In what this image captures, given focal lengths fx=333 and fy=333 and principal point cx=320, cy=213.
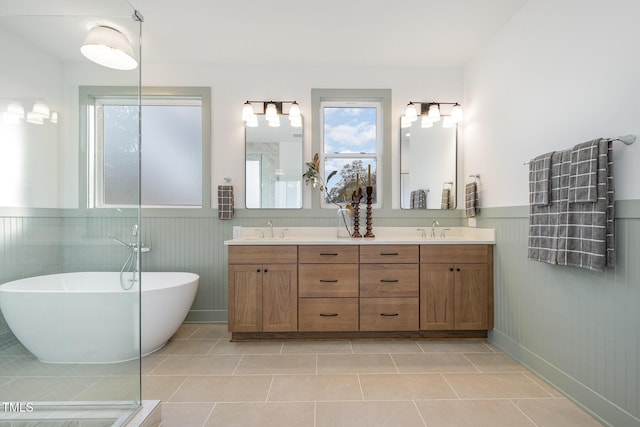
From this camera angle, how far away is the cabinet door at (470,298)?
274 cm

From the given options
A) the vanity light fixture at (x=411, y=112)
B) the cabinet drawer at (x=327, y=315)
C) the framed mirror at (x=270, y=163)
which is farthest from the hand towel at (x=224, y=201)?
the vanity light fixture at (x=411, y=112)

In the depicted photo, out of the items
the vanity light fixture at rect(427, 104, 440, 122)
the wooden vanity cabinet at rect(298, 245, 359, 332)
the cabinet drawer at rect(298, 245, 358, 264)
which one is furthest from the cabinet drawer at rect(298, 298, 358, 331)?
the vanity light fixture at rect(427, 104, 440, 122)

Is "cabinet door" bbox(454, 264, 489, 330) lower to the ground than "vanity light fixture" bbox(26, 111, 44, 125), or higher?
lower

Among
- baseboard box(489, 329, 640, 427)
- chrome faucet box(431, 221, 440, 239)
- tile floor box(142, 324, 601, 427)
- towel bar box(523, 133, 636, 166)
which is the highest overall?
towel bar box(523, 133, 636, 166)

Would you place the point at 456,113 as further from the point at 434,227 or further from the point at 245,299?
the point at 245,299

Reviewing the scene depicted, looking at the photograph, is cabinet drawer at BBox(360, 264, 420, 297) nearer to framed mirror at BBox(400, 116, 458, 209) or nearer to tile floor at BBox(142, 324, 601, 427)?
tile floor at BBox(142, 324, 601, 427)

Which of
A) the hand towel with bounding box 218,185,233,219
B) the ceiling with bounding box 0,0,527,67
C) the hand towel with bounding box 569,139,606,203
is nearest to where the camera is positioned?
the hand towel with bounding box 569,139,606,203

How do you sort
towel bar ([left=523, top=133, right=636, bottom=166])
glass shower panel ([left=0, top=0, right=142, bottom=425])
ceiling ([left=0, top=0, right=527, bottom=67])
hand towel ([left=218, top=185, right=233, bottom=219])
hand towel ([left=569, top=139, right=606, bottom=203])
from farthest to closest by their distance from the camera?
hand towel ([left=218, top=185, right=233, bottom=219]) → ceiling ([left=0, top=0, right=527, bottom=67]) → hand towel ([left=569, top=139, right=606, bottom=203]) → towel bar ([left=523, top=133, right=636, bottom=166]) → glass shower panel ([left=0, top=0, right=142, bottom=425])

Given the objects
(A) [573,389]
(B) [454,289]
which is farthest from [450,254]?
(A) [573,389]

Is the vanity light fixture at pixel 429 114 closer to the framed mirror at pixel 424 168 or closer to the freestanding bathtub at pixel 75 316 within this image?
the framed mirror at pixel 424 168

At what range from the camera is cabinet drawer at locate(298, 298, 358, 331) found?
2.72m

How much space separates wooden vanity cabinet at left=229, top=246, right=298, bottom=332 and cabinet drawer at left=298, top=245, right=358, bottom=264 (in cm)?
8

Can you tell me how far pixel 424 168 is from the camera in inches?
A: 131

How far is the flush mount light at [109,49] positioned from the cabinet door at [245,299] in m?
1.62
